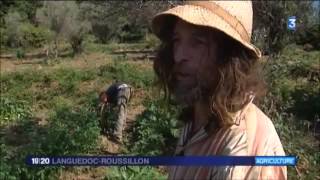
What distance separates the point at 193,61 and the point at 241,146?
259 millimetres

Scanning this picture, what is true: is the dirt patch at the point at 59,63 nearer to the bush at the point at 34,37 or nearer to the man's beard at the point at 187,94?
the bush at the point at 34,37

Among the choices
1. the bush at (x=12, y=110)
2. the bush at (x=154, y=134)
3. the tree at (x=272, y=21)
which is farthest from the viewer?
the bush at (x=12, y=110)

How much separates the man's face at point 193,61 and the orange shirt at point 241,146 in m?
0.11

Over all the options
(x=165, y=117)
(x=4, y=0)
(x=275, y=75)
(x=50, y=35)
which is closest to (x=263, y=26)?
(x=275, y=75)

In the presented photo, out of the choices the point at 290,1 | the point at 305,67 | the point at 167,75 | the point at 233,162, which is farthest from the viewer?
the point at 305,67

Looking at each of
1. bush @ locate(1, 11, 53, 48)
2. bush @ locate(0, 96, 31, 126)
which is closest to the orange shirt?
bush @ locate(0, 96, 31, 126)

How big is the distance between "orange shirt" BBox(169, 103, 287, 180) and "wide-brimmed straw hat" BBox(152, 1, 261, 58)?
0.18m

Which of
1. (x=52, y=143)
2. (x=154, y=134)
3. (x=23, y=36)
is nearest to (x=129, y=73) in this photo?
(x=154, y=134)

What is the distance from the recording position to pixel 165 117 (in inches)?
337

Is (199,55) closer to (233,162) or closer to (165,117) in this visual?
(233,162)

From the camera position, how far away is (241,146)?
153 centimetres

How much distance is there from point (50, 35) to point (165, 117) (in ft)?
56.7

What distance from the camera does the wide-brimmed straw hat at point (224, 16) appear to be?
1.58 meters

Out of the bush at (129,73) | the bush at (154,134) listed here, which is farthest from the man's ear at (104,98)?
the bush at (129,73)
